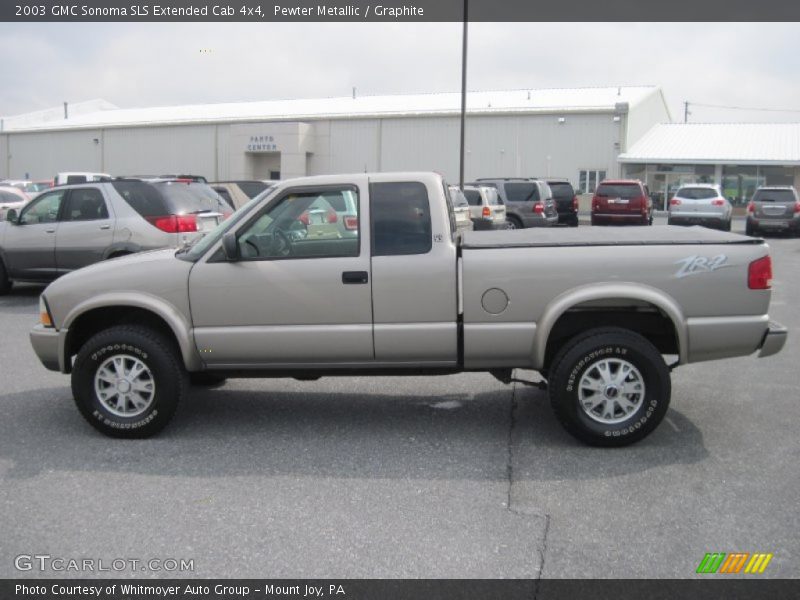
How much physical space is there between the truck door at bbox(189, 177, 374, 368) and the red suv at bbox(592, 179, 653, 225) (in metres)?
22.3

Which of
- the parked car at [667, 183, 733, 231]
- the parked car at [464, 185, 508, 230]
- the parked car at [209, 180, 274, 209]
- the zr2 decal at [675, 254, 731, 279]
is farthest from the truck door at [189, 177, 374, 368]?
the parked car at [667, 183, 733, 231]

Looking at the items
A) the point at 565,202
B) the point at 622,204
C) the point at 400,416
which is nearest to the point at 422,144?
the point at 565,202

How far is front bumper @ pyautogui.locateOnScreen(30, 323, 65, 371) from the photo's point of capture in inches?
228

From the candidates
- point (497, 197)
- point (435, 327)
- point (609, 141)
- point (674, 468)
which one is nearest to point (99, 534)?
point (435, 327)

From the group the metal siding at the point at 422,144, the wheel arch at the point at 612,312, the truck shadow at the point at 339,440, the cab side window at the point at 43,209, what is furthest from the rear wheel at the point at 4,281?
the metal siding at the point at 422,144

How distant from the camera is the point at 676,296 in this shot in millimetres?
5336

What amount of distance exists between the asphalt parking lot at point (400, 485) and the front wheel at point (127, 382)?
0.16 metres

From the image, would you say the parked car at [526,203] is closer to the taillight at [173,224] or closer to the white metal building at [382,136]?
the taillight at [173,224]

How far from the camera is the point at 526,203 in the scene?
23.5 metres

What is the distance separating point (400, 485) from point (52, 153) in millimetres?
59164

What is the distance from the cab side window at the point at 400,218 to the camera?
5512mm

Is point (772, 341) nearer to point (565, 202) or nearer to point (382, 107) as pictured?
point (565, 202)

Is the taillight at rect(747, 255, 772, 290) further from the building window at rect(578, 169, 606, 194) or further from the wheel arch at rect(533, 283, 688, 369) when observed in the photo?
the building window at rect(578, 169, 606, 194)
